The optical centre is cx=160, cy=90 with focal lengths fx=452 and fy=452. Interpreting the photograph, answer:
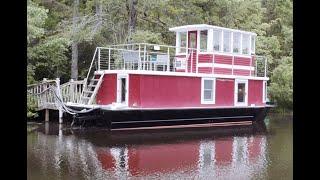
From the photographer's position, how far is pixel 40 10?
737 inches

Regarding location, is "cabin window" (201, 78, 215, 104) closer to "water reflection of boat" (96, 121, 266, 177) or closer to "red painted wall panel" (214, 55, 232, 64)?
"red painted wall panel" (214, 55, 232, 64)

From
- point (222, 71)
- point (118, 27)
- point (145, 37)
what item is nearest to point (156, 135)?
point (222, 71)

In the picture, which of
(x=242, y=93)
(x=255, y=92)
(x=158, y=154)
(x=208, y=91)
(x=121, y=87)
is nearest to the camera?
(x=158, y=154)

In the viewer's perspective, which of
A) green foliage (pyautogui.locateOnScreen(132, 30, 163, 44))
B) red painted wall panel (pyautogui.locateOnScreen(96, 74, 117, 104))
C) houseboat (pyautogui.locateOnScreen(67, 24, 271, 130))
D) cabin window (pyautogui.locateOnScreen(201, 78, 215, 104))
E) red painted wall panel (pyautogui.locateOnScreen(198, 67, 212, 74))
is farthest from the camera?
green foliage (pyautogui.locateOnScreen(132, 30, 163, 44))

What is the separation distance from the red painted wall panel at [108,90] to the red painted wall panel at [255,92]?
24.2 ft

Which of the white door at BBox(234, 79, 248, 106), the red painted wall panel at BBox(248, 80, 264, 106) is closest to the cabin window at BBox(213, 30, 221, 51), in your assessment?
the white door at BBox(234, 79, 248, 106)

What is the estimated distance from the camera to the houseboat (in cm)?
1839

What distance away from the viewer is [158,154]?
12.9m

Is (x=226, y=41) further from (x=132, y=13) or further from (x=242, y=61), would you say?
(x=132, y=13)

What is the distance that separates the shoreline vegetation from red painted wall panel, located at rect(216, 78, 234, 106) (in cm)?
429

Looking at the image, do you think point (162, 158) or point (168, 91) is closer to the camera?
point (162, 158)

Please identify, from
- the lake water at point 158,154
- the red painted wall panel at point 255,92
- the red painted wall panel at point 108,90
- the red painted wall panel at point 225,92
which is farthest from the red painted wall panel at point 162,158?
the red painted wall panel at point 255,92

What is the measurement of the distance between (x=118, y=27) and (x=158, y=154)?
12.6 meters
